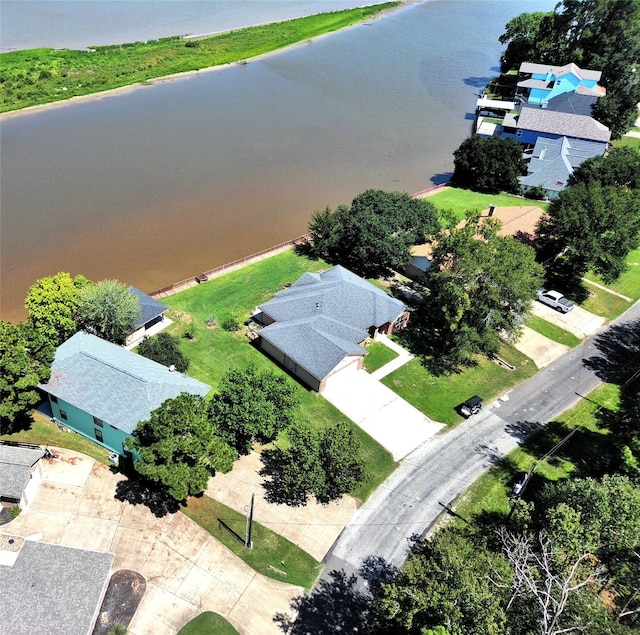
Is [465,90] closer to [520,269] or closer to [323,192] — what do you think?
[323,192]

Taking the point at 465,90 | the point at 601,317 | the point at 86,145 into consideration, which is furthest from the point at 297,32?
the point at 601,317

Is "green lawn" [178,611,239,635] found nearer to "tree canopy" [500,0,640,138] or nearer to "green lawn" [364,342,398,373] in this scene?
"green lawn" [364,342,398,373]

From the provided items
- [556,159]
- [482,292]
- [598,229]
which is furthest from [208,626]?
[556,159]

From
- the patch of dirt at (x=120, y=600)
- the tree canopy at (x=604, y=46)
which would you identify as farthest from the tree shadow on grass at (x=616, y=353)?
the tree canopy at (x=604, y=46)

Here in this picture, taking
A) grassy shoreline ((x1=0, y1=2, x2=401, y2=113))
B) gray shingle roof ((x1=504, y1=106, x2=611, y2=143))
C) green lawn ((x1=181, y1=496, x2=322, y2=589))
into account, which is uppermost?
grassy shoreline ((x1=0, y1=2, x2=401, y2=113))

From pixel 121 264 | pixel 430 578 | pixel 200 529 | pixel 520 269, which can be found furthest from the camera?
pixel 121 264

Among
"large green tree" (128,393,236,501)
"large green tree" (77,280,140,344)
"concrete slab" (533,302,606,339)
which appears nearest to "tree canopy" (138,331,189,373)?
"large green tree" (77,280,140,344)

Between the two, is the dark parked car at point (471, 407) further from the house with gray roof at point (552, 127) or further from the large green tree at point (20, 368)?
the house with gray roof at point (552, 127)
